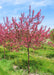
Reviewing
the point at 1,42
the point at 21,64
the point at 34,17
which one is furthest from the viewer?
the point at 1,42

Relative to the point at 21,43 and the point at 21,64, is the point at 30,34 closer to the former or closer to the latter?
the point at 21,43

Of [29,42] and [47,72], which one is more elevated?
[29,42]

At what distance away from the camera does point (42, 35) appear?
5.46 metres

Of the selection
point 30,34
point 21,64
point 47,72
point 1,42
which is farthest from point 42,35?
point 1,42

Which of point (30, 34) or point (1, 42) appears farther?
point (1, 42)

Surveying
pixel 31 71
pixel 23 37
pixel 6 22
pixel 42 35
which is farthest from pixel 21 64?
pixel 6 22

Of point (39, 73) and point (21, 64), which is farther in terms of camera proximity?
point (21, 64)

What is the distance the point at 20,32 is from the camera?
5.64 metres

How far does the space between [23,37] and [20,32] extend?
32 cm

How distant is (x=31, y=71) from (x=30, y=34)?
2124 mm

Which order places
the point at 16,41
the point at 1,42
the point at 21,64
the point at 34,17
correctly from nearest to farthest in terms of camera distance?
the point at 34,17
the point at 16,41
the point at 21,64
the point at 1,42

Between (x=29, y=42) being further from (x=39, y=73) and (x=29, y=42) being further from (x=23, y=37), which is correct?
(x=39, y=73)

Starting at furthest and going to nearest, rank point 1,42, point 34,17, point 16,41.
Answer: point 1,42
point 16,41
point 34,17

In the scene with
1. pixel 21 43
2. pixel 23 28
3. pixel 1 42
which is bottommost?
pixel 1 42
